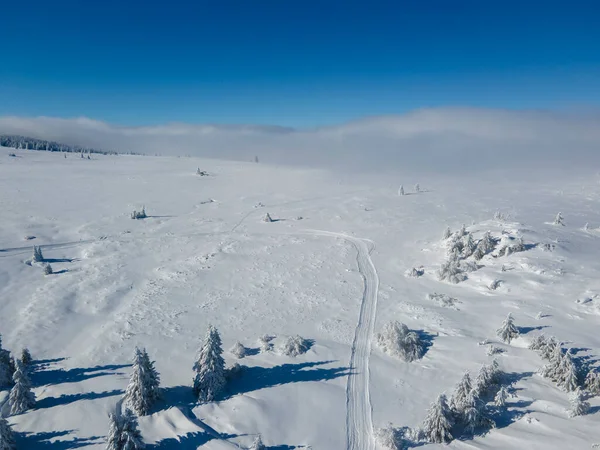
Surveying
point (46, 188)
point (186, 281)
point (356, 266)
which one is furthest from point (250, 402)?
point (46, 188)

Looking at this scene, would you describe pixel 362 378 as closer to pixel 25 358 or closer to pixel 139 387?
pixel 139 387

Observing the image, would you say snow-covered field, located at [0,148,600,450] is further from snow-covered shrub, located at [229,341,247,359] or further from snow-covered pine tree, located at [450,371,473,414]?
snow-covered pine tree, located at [450,371,473,414]

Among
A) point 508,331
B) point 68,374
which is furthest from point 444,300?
point 68,374

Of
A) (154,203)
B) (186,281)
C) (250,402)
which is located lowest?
(250,402)

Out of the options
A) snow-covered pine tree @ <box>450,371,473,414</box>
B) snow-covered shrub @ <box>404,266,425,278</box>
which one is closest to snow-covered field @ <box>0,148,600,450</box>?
snow-covered shrub @ <box>404,266,425,278</box>

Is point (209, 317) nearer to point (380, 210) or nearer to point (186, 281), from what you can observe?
point (186, 281)

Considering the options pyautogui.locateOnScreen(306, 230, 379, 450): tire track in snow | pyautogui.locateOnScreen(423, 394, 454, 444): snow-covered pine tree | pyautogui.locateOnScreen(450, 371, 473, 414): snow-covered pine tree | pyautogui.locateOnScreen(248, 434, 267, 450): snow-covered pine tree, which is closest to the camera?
pyautogui.locateOnScreen(248, 434, 267, 450): snow-covered pine tree

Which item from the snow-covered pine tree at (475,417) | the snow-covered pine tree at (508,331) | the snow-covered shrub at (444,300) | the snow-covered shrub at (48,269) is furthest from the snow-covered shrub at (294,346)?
the snow-covered shrub at (48,269)
